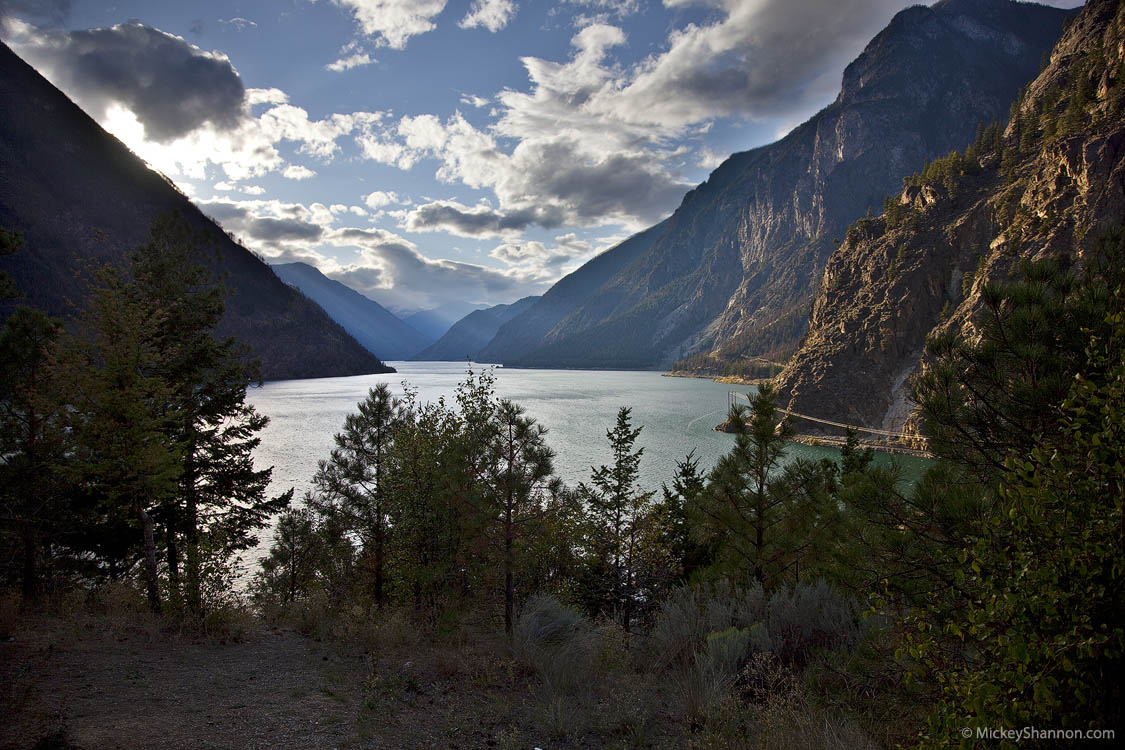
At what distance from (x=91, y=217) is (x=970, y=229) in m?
188

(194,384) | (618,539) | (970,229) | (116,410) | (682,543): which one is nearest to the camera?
(116,410)

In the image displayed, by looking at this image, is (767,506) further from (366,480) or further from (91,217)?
(91,217)

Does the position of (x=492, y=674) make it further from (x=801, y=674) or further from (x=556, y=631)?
(x=801, y=674)

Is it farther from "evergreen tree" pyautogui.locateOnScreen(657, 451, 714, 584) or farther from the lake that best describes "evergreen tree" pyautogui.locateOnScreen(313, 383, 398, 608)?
the lake

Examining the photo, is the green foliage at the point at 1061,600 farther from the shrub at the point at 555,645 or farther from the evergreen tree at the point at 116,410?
the evergreen tree at the point at 116,410

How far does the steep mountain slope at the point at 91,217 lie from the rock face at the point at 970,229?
113881 millimetres

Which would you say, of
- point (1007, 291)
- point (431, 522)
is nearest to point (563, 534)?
point (431, 522)

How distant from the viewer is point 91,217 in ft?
418

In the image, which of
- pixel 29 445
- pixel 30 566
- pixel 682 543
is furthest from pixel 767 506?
pixel 29 445

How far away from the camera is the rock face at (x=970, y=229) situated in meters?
51.6

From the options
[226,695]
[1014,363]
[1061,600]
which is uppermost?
[1014,363]

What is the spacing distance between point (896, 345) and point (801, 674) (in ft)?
247

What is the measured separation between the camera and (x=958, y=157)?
262 ft

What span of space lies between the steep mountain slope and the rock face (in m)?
114
